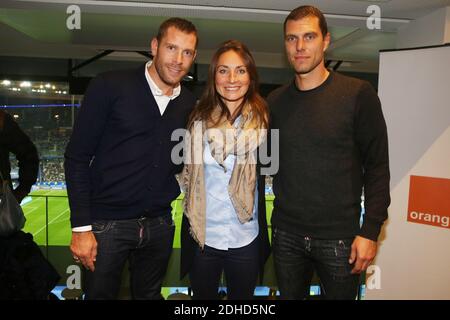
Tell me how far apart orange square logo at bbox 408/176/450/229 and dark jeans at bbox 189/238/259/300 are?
1992 mm

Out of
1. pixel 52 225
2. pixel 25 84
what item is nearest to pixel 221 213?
pixel 25 84

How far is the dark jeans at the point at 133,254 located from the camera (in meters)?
1.87

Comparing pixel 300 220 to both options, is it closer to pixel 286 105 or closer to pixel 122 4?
pixel 286 105

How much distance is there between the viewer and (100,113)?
1.77 metres

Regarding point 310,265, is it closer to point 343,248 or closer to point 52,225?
point 343,248

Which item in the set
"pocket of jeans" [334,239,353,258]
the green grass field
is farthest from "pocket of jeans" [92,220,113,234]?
the green grass field

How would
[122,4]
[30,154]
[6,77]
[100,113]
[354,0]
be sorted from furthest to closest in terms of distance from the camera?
1. [6,77]
2. [122,4]
3. [354,0]
4. [30,154]
5. [100,113]

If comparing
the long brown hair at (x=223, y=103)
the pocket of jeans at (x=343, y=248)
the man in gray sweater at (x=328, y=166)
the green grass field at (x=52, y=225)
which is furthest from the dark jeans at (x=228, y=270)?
the green grass field at (x=52, y=225)

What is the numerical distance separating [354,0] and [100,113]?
2.25 meters

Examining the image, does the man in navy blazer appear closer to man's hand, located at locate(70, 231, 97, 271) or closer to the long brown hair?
A: man's hand, located at locate(70, 231, 97, 271)

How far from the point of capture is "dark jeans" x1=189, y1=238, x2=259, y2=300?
1.89 meters

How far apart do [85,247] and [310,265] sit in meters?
1.15

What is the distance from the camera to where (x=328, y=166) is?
1764mm
